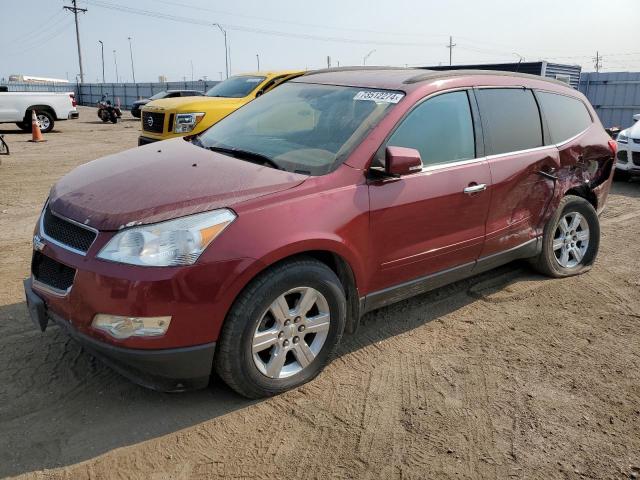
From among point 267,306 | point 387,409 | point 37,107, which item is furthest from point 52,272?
point 37,107

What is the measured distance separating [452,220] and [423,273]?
414mm

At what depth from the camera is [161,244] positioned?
8.89 feet

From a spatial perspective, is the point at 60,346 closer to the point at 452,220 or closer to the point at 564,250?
the point at 452,220

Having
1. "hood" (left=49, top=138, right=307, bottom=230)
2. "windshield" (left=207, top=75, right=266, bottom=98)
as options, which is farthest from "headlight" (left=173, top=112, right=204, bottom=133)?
"hood" (left=49, top=138, right=307, bottom=230)

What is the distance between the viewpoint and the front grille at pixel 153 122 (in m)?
9.57

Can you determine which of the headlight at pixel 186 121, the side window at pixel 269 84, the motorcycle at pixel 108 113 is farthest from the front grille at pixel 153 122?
the motorcycle at pixel 108 113

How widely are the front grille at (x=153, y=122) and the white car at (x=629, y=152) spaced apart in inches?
306

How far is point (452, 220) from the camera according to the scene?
384cm

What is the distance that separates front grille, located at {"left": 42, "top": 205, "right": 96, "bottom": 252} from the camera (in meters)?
2.82

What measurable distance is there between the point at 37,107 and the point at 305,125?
683 inches

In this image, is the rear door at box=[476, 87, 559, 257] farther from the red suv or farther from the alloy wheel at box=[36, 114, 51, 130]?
the alloy wheel at box=[36, 114, 51, 130]

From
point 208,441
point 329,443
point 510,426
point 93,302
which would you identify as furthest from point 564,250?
point 93,302

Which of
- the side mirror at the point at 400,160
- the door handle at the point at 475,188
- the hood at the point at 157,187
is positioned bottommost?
the door handle at the point at 475,188

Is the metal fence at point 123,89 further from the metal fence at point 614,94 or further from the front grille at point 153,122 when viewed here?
the front grille at point 153,122
